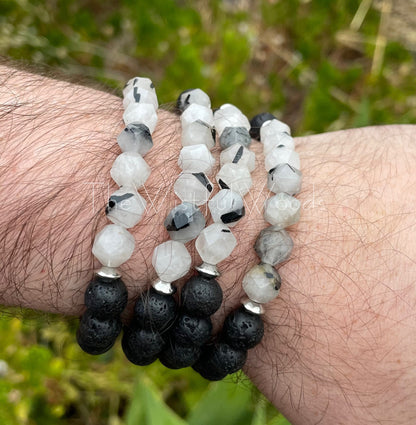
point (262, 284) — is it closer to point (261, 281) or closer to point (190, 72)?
point (261, 281)

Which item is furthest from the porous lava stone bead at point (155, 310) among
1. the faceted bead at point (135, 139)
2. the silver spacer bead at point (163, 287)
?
the faceted bead at point (135, 139)

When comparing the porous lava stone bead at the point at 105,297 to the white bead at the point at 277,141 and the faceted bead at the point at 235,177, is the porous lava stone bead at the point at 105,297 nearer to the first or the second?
the faceted bead at the point at 235,177

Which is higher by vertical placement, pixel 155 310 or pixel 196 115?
pixel 196 115

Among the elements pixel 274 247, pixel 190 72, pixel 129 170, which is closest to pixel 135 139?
pixel 129 170

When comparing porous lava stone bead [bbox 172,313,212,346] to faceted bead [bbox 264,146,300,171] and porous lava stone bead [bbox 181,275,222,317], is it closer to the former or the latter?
porous lava stone bead [bbox 181,275,222,317]

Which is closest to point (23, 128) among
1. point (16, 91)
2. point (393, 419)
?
point (16, 91)

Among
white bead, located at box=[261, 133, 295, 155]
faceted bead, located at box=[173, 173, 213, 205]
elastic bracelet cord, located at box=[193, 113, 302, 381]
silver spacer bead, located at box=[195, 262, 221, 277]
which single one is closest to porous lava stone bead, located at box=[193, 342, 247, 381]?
elastic bracelet cord, located at box=[193, 113, 302, 381]
